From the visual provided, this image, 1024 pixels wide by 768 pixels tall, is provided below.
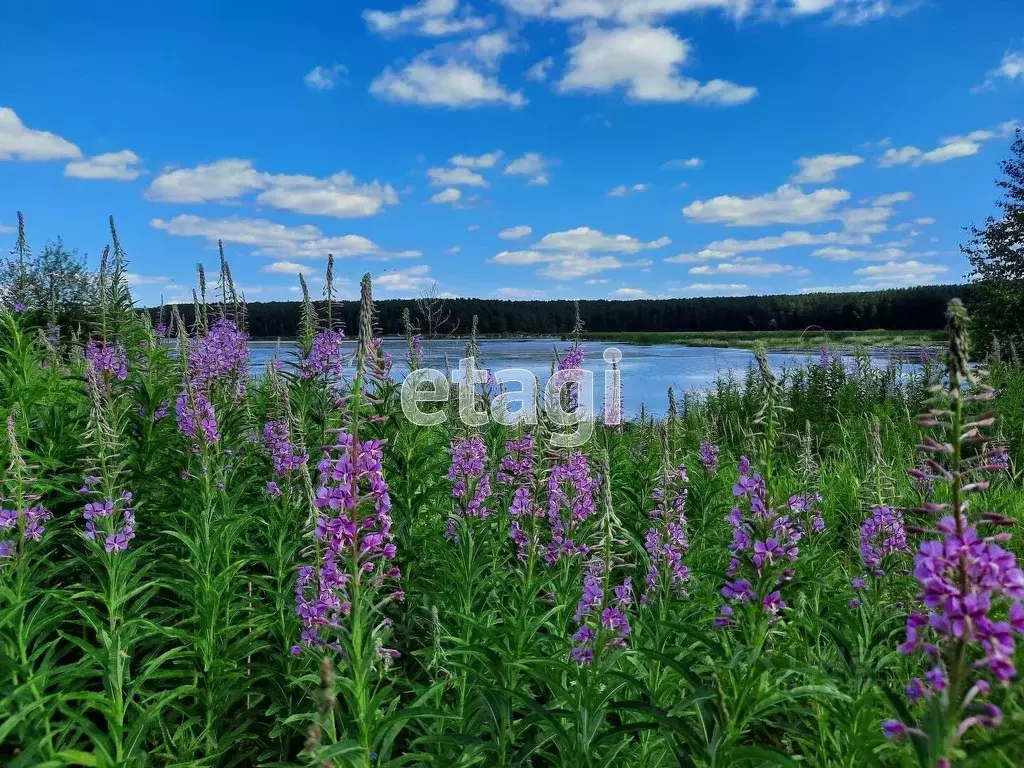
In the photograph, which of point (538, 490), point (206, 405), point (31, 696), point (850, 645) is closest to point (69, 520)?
point (206, 405)

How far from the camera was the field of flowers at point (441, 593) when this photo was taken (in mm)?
1865

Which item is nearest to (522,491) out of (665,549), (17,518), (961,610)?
(665,549)

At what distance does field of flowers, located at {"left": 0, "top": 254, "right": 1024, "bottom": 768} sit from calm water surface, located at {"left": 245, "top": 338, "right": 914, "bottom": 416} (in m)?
1.01

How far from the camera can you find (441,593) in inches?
157

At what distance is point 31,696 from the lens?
2.88 meters

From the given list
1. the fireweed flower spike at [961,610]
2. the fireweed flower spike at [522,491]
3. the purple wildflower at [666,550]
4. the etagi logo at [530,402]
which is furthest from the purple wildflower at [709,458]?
the fireweed flower spike at [961,610]

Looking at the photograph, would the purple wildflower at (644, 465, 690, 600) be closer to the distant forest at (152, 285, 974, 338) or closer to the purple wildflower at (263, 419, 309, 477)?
the purple wildflower at (263, 419, 309, 477)

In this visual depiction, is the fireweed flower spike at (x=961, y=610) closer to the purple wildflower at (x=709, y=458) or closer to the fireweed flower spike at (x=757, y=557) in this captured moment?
the fireweed flower spike at (x=757, y=557)

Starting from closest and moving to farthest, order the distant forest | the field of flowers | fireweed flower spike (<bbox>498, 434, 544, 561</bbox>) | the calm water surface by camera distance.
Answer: the field of flowers
fireweed flower spike (<bbox>498, 434, 544, 561</bbox>)
the calm water surface
the distant forest

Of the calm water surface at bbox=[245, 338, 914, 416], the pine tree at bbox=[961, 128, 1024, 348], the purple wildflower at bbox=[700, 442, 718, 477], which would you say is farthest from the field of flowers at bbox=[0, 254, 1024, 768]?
the pine tree at bbox=[961, 128, 1024, 348]

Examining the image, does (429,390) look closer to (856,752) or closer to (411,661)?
(411,661)

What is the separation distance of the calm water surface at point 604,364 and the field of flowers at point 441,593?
1.01m

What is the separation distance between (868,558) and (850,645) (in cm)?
87

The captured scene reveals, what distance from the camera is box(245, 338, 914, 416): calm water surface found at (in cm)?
723
